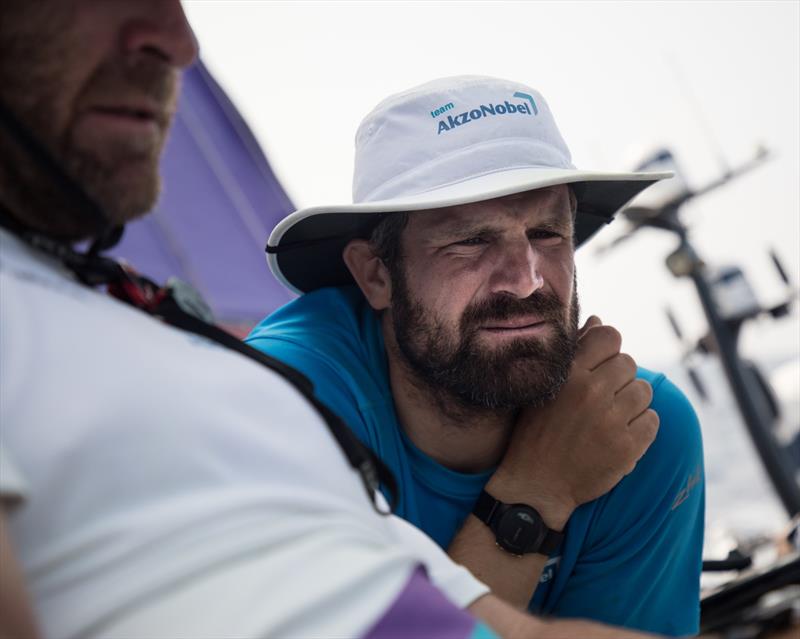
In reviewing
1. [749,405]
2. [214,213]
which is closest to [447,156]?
[214,213]

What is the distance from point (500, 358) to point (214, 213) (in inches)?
142

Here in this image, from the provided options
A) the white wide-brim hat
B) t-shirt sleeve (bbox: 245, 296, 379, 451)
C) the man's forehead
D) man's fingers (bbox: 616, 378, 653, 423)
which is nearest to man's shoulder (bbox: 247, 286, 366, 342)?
t-shirt sleeve (bbox: 245, 296, 379, 451)

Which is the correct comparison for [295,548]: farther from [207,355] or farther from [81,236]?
[81,236]

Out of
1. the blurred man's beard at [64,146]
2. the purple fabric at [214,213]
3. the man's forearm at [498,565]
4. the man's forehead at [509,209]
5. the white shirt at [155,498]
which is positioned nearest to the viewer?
the white shirt at [155,498]

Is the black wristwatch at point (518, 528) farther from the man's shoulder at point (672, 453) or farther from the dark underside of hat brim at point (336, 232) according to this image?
the dark underside of hat brim at point (336, 232)

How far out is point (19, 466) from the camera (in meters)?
0.46

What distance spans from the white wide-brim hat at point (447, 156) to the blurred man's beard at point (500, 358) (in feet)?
0.65

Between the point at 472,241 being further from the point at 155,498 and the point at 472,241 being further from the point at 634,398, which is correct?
the point at 155,498

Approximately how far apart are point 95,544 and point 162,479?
0.17 ft

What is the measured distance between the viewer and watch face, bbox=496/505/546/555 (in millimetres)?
1232

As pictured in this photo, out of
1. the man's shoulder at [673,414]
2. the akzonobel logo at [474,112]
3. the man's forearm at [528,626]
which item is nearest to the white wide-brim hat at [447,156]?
the akzonobel logo at [474,112]

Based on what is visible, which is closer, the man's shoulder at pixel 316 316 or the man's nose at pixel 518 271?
the man's nose at pixel 518 271

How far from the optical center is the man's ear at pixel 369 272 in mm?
1563

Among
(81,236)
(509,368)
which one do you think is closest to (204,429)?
(81,236)
